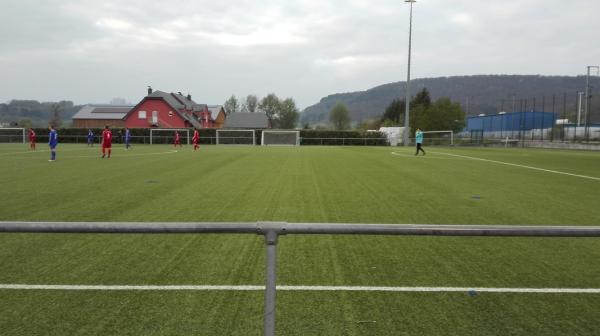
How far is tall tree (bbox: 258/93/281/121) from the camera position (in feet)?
438

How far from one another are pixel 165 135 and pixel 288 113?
7749 cm

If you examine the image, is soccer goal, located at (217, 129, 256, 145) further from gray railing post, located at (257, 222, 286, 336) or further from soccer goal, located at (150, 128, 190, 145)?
gray railing post, located at (257, 222, 286, 336)

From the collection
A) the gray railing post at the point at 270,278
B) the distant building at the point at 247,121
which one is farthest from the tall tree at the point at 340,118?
the gray railing post at the point at 270,278

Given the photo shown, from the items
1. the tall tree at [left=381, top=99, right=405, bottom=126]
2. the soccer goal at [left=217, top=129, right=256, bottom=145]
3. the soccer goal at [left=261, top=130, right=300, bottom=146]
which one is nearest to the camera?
the soccer goal at [left=261, top=130, right=300, bottom=146]

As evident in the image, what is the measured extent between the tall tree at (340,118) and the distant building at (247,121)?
2584cm

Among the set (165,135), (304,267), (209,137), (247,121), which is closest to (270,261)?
(304,267)

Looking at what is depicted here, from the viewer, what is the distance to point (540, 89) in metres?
125

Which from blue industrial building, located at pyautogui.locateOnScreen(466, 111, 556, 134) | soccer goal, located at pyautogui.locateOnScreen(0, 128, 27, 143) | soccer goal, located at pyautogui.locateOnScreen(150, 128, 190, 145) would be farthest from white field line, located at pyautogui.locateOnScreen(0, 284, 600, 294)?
soccer goal, located at pyautogui.locateOnScreen(0, 128, 27, 143)

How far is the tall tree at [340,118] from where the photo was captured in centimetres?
12606

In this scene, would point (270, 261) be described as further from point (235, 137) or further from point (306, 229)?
point (235, 137)

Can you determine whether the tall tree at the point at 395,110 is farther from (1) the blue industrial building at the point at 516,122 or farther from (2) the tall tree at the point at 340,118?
(1) the blue industrial building at the point at 516,122

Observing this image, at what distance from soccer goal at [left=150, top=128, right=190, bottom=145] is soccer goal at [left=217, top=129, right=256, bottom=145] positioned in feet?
13.9

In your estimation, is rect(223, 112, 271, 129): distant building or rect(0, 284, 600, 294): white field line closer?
rect(0, 284, 600, 294): white field line

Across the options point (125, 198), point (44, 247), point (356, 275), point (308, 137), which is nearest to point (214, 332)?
point (356, 275)
